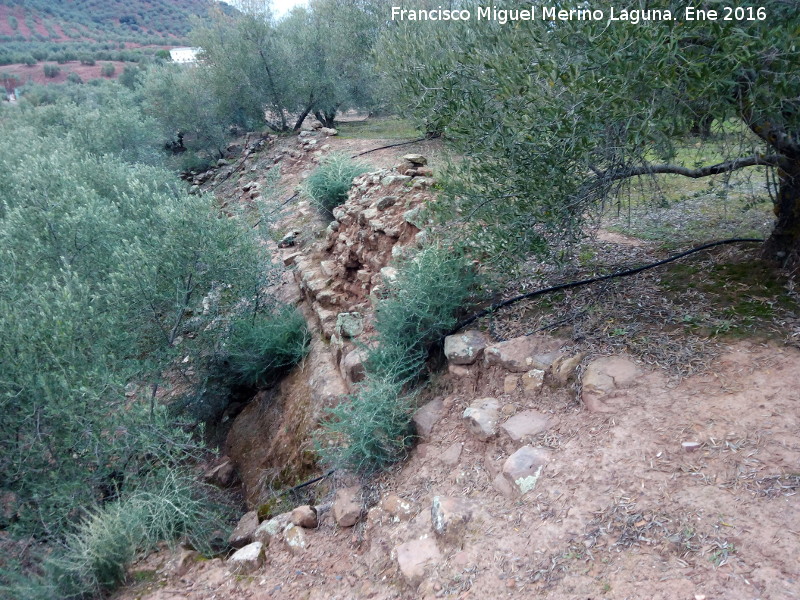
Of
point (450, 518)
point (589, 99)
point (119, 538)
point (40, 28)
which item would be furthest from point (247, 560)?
point (40, 28)

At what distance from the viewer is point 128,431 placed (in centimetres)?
524

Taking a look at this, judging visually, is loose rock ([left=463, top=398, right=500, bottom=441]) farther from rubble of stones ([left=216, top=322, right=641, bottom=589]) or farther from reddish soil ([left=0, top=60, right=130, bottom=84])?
reddish soil ([left=0, top=60, right=130, bottom=84])

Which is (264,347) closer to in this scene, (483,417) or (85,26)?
(483,417)

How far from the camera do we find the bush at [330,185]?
9.99 m

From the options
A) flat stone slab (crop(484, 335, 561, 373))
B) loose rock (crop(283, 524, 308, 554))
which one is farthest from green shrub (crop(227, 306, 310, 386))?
flat stone slab (crop(484, 335, 561, 373))

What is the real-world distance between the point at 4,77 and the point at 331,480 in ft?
151

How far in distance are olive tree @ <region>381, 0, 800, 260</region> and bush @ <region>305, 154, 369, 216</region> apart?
4811 mm

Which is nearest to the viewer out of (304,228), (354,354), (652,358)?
(652,358)

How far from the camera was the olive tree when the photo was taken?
10.7 ft

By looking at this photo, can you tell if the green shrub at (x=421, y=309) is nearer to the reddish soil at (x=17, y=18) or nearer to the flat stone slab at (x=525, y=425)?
the flat stone slab at (x=525, y=425)

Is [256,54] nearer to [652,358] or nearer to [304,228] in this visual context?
[304,228]

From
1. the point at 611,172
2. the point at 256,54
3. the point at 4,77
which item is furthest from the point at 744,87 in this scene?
the point at 4,77

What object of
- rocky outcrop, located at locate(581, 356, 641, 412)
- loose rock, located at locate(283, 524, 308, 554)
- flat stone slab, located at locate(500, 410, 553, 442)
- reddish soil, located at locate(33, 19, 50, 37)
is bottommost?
loose rock, located at locate(283, 524, 308, 554)

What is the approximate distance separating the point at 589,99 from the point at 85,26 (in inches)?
2798
